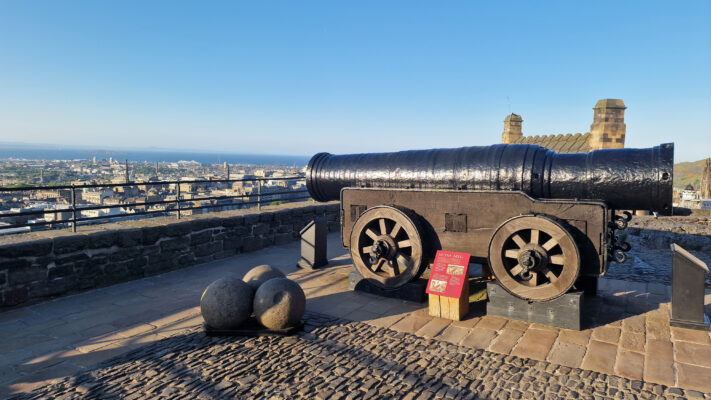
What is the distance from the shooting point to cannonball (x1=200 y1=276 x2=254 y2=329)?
447 cm

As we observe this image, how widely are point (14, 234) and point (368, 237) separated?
4743 mm

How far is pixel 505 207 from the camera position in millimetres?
5008

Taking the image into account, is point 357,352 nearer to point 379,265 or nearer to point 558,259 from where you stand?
point 379,265

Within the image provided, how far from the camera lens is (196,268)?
292 inches

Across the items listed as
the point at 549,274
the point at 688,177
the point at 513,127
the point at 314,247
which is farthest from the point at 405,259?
the point at 688,177

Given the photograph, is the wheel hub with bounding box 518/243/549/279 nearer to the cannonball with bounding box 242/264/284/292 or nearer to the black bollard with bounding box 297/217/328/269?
the cannonball with bounding box 242/264/284/292

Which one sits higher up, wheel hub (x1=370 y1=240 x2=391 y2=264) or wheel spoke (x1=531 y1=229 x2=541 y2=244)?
wheel spoke (x1=531 y1=229 x2=541 y2=244)

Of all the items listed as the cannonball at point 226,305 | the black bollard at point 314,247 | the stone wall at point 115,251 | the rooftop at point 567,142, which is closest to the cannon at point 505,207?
the black bollard at point 314,247

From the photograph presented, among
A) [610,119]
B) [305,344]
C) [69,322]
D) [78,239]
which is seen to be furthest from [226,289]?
[610,119]

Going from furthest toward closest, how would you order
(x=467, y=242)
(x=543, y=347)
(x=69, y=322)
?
(x=467, y=242)
(x=69, y=322)
(x=543, y=347)

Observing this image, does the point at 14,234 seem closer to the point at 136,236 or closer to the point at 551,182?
the point at 136,236

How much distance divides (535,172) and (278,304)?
317cm

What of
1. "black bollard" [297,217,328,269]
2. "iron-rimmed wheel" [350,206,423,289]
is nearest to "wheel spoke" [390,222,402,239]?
"iron-rimmed wheel" [350,206,423,289]

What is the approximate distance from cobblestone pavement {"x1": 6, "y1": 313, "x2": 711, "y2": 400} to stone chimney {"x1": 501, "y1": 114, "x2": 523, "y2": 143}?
12645 millimetres
